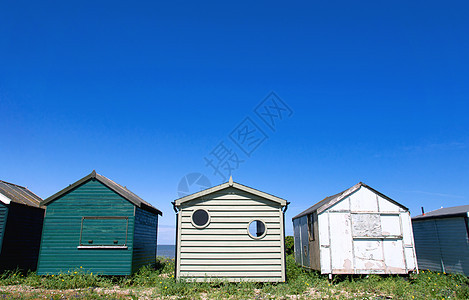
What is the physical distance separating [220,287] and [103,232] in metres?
5.83

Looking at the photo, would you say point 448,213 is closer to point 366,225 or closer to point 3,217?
point 366,225

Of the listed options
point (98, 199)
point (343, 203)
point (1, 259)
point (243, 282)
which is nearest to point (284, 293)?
point (243, 282)

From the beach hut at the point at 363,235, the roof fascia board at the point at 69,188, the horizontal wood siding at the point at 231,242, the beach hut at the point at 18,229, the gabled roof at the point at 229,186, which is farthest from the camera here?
the beach hut at the point at 18,229

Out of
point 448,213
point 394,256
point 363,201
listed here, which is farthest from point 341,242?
point 448,213

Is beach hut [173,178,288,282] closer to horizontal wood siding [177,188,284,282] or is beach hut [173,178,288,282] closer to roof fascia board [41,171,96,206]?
horizontal wood siding [177,188,284,282]

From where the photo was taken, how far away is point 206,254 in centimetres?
1351

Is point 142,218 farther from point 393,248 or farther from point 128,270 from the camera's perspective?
point 393,248

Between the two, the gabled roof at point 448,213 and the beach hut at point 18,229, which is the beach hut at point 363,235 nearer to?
the gabled roof at point 448,213

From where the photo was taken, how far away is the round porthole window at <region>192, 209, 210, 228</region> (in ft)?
45.2

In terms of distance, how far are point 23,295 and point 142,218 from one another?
579cm

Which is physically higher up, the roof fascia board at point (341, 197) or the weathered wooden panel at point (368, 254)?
the roof fascia board at point (341, 197)

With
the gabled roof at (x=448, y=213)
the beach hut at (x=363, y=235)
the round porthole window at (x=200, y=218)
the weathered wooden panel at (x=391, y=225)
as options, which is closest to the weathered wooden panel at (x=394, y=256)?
the beach hut at (x=363, y=235)

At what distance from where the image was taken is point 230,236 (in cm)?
1370

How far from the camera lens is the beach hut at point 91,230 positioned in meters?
14.3
